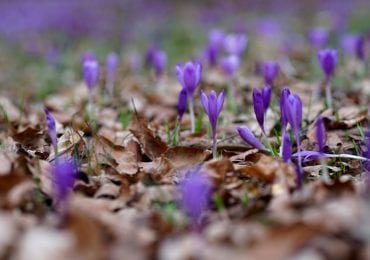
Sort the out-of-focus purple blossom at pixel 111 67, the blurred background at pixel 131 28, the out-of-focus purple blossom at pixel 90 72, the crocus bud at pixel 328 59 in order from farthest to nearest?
1. the blurred background at pixel 131 28
2. the out-of-focus purple blossom at pixel 111 67
3. the out-of-focus purple blossom at pixel 90 72
4. the crocus bud at pixel 328 59

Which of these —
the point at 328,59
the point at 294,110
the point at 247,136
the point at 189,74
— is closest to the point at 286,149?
the point at 294,110

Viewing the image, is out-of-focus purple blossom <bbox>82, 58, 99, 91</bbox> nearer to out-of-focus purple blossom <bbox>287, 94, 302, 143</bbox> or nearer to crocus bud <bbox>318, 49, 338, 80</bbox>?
crocus bud <bbox>318, 49, 338, 80</bbox>

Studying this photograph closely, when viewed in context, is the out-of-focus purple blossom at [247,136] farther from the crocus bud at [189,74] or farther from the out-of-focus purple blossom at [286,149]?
the crocus bud at [189,74]

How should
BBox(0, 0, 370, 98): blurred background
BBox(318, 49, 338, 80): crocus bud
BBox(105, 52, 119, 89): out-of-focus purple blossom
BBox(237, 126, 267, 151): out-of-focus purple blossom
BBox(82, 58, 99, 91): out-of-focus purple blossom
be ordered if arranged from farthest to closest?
BBox(0, 0, 370, 98): blurred background
BBox(105, 52, 119, 89): out-of-focus purple blossom
BBox(82, 58, 99, 91): out-of-focus purple blossom
BBox(318, 49, 338, 80): crocus bud
BBox(237, 126, 267, 151): out-of-focus purple blossom

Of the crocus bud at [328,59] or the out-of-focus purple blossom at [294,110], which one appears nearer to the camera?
the out-of-focus purple blossom at [294,110]

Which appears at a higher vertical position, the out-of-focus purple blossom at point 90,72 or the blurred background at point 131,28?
the out-of-focus purple blossom at point 90,72

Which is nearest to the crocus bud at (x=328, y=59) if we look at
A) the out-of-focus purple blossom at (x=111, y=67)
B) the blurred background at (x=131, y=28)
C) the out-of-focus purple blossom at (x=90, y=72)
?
the out-of-focus purple blossom at (x=90, y=72)

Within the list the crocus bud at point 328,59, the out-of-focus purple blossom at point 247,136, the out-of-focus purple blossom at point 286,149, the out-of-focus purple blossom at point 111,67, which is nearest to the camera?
the out-of-focus purple blossom at point 286,149

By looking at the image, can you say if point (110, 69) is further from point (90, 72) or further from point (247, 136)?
point (247, 136)

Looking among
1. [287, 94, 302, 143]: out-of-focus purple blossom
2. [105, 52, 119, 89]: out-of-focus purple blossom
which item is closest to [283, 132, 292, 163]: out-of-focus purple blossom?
[287, 94, 302, 143]: out-of-focus purple blossom
